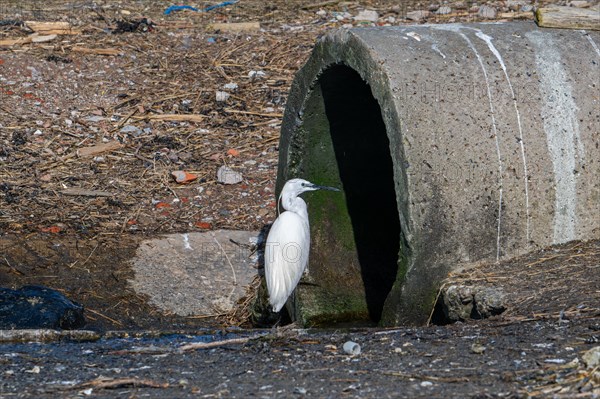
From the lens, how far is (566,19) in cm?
623

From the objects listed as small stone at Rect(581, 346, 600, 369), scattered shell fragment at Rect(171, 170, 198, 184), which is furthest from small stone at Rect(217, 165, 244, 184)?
small stone at Rect(581, 346, 600, 369)

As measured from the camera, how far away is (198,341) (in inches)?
212

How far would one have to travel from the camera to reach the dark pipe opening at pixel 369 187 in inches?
271

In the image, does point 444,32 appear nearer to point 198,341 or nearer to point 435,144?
point 435,144

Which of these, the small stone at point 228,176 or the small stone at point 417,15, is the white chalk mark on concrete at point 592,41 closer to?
the small stone at point 228,176

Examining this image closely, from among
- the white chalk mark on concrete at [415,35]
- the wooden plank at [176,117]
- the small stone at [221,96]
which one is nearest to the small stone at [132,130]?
the wooden plank at [176,117]

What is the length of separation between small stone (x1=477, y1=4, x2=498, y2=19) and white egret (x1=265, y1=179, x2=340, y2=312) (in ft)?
19.4

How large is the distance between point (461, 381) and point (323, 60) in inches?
106

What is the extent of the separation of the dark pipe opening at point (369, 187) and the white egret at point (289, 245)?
20.9 inches

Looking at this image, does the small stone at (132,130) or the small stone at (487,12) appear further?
the small stone at (487,12)

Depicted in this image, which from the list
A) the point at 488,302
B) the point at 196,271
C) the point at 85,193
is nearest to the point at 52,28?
the point at 85,193

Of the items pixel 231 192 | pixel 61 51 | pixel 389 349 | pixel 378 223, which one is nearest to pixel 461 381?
pixel 389 349

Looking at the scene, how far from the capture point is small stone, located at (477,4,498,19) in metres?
11.7

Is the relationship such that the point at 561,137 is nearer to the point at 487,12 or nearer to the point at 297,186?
the point at 297,186
